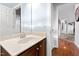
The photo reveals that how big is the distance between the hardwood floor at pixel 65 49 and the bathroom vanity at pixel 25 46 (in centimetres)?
14

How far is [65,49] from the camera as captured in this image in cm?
155

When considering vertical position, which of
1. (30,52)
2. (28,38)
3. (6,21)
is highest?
(6,21)

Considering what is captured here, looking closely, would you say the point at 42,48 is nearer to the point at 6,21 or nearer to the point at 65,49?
the point at 65,49

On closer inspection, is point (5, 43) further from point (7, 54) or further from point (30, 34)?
point (30, 34)

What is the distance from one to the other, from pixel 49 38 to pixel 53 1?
15.9 inches

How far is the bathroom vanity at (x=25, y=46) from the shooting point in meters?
1.48

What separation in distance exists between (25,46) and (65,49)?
1.42 ft

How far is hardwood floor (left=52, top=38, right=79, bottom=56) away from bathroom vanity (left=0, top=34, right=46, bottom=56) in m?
0.14

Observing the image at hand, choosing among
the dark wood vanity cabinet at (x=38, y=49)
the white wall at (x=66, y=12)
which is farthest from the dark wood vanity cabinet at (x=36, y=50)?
→ the white wall at (x=66, y=12)

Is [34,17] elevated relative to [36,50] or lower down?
elevated

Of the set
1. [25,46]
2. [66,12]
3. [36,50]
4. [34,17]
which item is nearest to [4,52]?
[25,46]

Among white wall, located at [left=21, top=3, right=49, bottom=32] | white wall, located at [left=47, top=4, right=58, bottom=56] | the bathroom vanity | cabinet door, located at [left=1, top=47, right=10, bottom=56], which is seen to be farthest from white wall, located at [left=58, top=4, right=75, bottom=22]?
cabinet door, located at [left=1, top=47, right=10, bottom=56]

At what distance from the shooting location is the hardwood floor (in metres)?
1.54

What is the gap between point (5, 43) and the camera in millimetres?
1502
